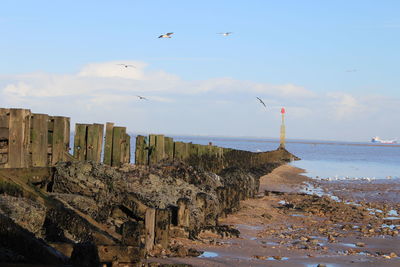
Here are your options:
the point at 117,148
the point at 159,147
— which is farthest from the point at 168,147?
the point at 117,148

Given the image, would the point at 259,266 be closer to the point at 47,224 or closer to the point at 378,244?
the point at 47,224

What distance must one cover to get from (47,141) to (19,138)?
0.91 m

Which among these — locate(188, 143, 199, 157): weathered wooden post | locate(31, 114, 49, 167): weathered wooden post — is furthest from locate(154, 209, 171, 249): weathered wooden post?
locate(188, 143, 199, 157): weathered wooden post

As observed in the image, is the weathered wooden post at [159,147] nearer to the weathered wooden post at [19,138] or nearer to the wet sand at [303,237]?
the wet sand at [303,237]

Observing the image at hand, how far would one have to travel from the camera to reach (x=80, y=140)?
12.5 meters

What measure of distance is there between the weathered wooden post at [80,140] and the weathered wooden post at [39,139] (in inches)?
57.8

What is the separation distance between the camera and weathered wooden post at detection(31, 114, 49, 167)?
10820 mm

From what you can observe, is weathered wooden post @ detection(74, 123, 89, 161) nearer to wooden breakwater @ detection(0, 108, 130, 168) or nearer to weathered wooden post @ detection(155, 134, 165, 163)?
wooden breakwater @ detection(0, 108, 130, 168)

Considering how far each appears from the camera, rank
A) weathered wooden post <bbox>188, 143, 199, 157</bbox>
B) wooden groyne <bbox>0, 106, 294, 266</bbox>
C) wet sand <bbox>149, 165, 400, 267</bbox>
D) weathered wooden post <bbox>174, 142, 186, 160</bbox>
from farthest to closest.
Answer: weathered wooden post <bbox>188, 143, 199, 157</bbox> < weathered wooden post <bbox>174, 142, 186, 160</bbox> < wet sand <bbox>149, 165, 400, 267</bbox> < wooden groyne <bbox>0, 106, 294, 266</bbox>

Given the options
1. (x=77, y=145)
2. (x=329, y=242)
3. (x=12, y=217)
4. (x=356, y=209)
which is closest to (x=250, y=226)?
(x=329, y=242)

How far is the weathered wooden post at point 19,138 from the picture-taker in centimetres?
1010

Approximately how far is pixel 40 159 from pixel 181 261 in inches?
163

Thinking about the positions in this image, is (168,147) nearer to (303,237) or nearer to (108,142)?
(108,142)

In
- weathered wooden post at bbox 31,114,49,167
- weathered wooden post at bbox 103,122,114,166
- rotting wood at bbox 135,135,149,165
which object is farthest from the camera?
rotting wood at bbox 135,135,149,165
